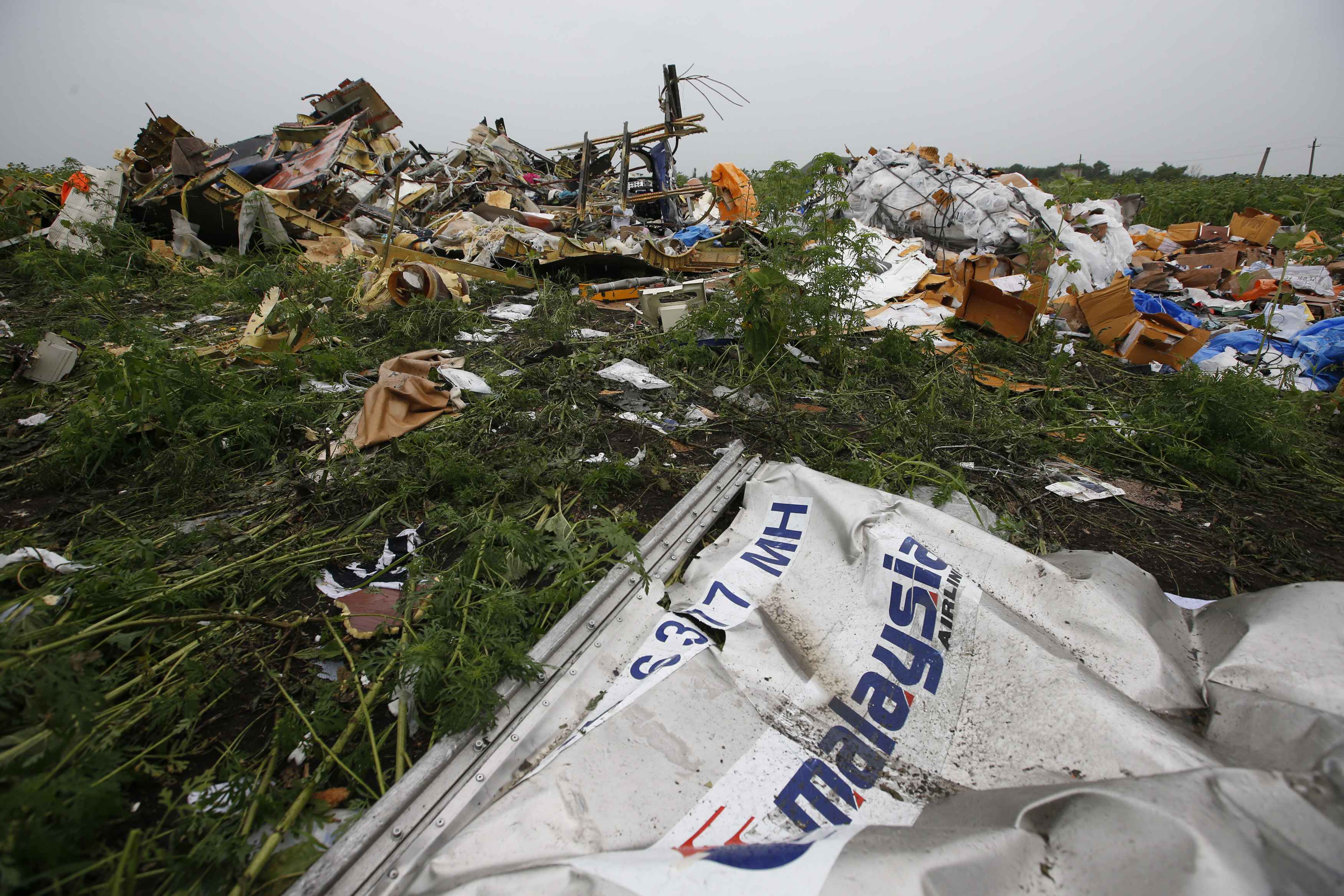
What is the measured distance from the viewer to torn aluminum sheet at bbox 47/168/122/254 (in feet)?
18.0

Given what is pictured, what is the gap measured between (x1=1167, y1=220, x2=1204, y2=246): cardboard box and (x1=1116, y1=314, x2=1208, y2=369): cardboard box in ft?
17.8

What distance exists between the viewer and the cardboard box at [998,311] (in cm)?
427

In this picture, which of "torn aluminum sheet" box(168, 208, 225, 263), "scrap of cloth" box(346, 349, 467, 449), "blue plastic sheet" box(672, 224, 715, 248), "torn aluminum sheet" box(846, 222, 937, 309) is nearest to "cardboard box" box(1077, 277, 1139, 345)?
"torn aluminum sheet" box(846, 222, 937, 309)

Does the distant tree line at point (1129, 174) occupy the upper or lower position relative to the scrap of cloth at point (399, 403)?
upper

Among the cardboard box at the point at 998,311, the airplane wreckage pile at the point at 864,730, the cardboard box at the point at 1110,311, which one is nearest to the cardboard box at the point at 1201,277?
the cardboard box at the point at 1110,311

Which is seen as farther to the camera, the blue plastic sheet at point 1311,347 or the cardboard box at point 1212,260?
the cardboard box at point 1212,260

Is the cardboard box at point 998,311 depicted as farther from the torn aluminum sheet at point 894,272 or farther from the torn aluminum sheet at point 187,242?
the torn aluminum sheet at point 187,242

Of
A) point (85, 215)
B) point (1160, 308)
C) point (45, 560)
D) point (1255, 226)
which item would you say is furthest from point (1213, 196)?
point (85, 215)

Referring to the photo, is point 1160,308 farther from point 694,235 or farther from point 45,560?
point 45,560

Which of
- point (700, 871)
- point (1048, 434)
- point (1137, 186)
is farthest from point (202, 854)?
point (1137, 186)

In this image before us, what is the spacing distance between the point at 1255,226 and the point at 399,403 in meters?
11.7

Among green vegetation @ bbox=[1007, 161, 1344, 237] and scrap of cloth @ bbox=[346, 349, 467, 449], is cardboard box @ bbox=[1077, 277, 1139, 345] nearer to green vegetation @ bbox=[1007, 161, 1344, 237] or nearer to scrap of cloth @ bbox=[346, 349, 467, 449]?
green vegetation @ bbox=[1007, 161, 1344, 237]

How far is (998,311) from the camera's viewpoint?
173 inches

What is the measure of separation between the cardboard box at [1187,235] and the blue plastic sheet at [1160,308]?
4.21m
